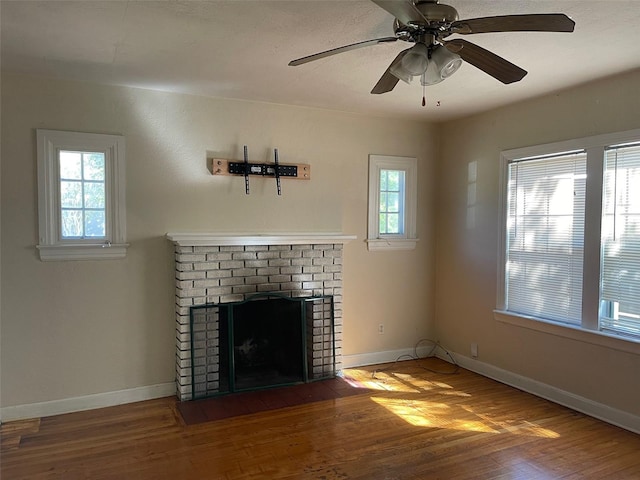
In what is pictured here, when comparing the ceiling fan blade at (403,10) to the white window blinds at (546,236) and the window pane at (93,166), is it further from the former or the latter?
the window pane at (93,166)

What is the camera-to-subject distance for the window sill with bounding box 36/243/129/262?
3.53 meters

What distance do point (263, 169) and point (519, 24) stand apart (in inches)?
109

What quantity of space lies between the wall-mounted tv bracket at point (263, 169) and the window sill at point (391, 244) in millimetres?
1008

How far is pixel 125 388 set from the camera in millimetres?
3854

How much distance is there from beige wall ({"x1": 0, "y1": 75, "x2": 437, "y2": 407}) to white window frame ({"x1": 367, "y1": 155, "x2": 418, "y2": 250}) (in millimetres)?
88

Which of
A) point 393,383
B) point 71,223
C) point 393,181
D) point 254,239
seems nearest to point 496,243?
point 393,181

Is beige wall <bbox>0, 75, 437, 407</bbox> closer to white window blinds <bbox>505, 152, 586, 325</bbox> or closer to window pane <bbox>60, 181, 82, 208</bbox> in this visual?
window pane <bbox>60, 181, 82, 208</bbox>

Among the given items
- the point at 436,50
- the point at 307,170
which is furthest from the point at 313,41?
the point at 307,170

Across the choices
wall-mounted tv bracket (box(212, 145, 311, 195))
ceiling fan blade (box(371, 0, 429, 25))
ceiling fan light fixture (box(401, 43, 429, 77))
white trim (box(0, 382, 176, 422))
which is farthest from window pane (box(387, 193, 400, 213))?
ceiling fan blade (box(371, 0, 429, 25))

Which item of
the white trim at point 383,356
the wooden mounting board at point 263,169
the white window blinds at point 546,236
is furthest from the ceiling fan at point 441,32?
the white trim at point 383,356

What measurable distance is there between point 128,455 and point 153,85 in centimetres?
280

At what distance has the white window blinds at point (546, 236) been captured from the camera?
3.72m

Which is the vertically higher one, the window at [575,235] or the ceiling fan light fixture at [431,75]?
the ceiling fan light fixture at [431,75]

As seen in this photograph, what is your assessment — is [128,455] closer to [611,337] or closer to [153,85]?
[153,85]
